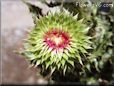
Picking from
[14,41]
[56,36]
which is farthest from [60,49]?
[14,41]

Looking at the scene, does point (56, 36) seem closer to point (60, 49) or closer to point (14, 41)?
point (60, 49)

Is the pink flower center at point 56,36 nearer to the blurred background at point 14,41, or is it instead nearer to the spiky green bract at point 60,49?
the spiky green bract at point 60,49

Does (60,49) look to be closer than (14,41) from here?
Yes

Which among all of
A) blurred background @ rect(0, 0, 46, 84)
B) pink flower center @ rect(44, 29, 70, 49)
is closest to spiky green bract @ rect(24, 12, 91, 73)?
pink flower center @ rect(44, 29, 70, 49)

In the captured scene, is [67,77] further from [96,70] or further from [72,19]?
[72,19]

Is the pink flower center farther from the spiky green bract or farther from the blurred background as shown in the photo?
the blurred background

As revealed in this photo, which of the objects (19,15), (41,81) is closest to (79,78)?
(41,81)

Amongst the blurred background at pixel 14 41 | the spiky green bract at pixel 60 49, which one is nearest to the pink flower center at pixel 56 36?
the spiky green bract at pixel 60 49
